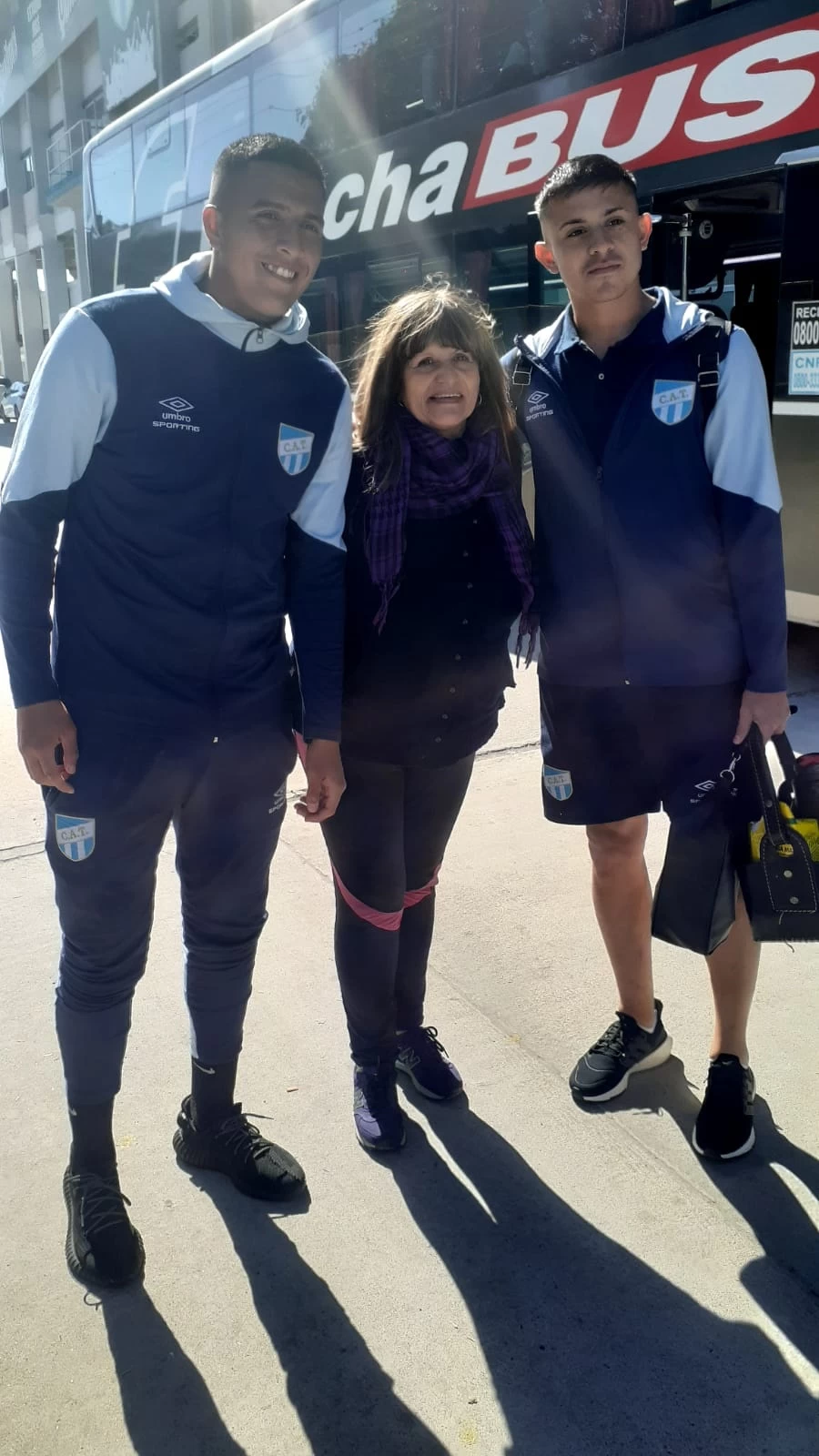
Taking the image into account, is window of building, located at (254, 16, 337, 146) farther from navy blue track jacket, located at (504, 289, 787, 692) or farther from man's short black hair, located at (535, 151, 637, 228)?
navy blue track jacket, located at (504, 289, 787, 692)

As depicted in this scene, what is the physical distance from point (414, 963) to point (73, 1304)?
0.98 metres

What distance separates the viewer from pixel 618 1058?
2.44 meters

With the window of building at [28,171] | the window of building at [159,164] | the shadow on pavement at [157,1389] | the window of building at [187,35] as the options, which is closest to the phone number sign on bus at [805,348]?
the shadow on pavement at [157,1389]

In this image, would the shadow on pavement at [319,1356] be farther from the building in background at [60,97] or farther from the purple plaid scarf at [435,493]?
the building in background at [60,97]

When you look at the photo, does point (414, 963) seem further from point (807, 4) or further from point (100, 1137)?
point (807, 4)

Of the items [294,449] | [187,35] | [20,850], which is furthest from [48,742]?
[187,35]

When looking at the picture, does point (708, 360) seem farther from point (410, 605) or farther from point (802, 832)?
point (802, 832)

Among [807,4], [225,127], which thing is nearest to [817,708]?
[807,4]

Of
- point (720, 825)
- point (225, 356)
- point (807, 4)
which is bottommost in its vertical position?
point (720, 825)

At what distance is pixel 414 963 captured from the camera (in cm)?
249

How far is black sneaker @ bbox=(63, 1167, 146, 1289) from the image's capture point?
1.90 m

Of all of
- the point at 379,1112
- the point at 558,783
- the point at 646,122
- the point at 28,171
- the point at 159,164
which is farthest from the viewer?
the point at 28,171

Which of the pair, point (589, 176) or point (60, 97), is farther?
point (60, 97)

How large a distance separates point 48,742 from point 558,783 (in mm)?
1093
